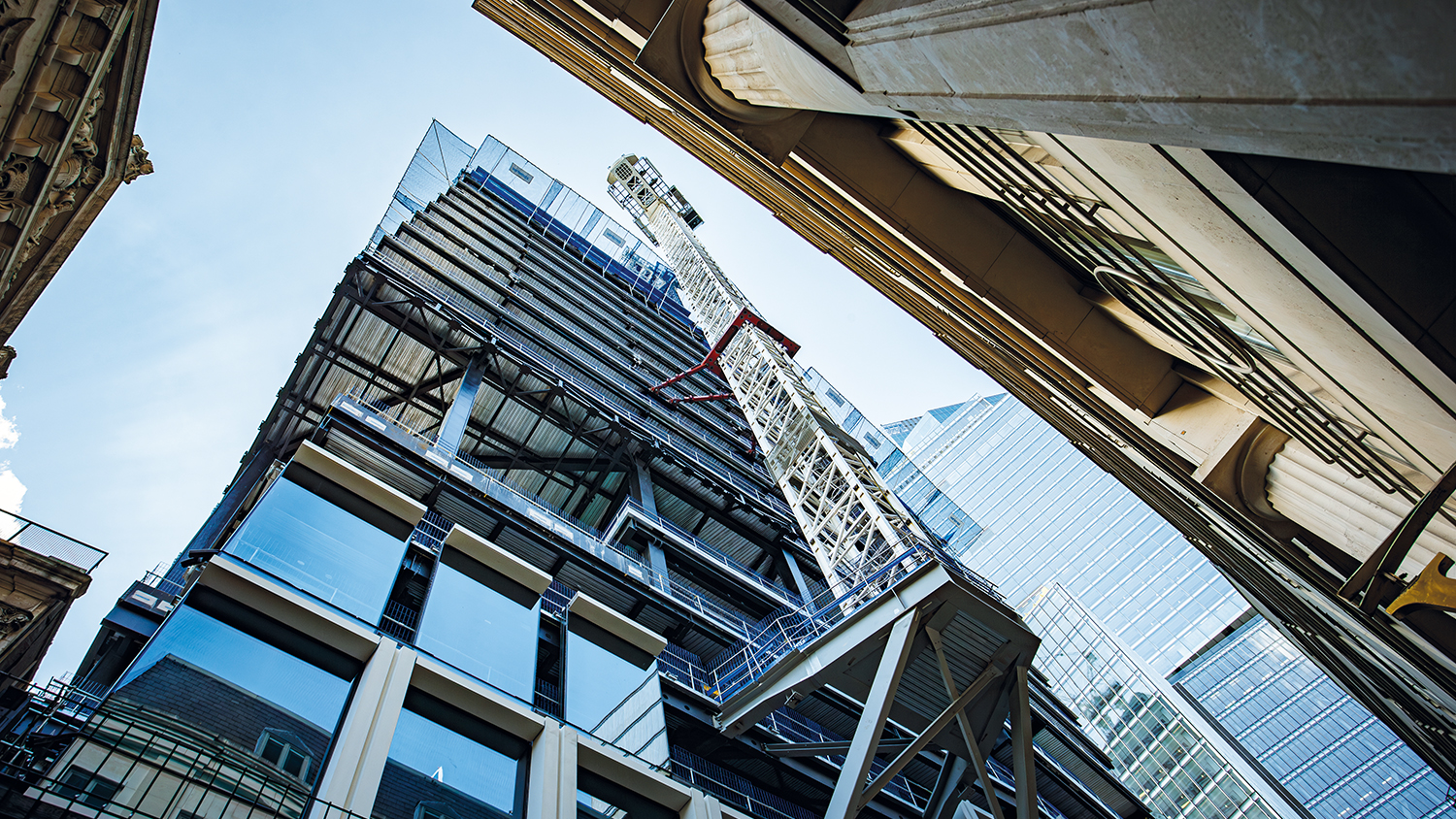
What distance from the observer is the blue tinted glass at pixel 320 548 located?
452 inches

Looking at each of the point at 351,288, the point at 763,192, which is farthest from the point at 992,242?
the point at 351,288

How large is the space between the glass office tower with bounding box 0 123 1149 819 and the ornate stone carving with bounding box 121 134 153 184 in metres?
5.39

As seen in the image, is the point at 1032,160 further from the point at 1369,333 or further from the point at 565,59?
the point at 565,59

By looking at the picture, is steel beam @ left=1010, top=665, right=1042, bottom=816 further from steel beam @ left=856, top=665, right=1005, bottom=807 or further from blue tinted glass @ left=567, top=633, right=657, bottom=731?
blue tinted glass @ left=567, top=633, right=657, bottom=731

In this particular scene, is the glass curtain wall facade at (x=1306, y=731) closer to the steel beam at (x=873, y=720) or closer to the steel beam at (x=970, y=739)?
the steel beam at (x=970, y=739)

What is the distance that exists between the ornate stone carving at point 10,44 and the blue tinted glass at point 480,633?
338 inches

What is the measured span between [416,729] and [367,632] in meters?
1.69

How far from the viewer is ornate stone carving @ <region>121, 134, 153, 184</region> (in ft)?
34.8

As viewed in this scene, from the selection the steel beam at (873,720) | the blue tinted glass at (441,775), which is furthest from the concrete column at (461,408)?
the steel beam at (873,720)

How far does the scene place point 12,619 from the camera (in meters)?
7.76

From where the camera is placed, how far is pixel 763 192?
13891 mm

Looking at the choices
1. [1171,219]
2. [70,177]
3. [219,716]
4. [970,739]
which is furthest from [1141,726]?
[70,177]

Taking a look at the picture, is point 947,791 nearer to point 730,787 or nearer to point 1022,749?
point 1022,749

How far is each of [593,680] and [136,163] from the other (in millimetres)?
A: 10984
